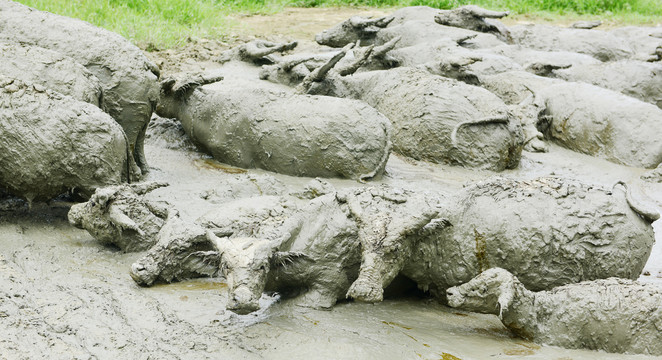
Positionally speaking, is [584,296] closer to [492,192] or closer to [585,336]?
[585,336]

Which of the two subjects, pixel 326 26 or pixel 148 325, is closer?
pixel 148 325

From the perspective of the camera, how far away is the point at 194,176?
237 inches

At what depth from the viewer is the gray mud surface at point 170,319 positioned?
10.9 feet

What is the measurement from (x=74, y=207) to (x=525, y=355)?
2797 millimetres

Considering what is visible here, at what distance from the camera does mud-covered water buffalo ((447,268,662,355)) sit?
3.50 m

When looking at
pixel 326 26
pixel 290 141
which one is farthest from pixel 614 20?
pixel 290 141

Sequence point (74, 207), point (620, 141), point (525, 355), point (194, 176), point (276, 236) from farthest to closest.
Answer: point (620, 141) → point (194, 176) → point (74, 207) → point (276, 236) → point (525, 355)

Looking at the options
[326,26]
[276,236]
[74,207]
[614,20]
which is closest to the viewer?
[276,236]

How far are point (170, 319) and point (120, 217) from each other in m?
1.05

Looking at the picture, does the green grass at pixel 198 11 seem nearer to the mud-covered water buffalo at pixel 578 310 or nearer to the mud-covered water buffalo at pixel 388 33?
the mud-covered water buffalo at pixel 388 33

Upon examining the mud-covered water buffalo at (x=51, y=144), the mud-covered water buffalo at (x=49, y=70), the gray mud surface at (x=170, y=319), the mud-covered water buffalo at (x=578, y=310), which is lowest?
the gray mud surface at (x=170, y=319)

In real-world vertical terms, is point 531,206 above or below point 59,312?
above

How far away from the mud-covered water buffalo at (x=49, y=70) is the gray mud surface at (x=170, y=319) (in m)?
0.83

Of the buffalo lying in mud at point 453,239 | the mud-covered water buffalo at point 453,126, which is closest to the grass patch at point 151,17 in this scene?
the mud-covered water buffalo at point 453,126
